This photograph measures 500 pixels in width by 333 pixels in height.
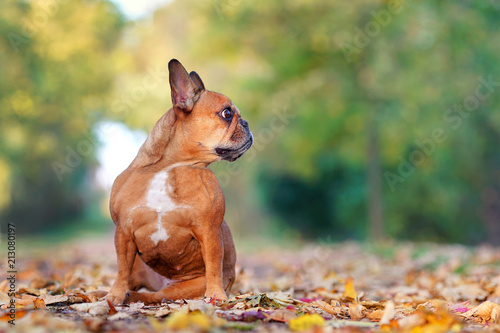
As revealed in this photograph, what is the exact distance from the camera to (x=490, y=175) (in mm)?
17328

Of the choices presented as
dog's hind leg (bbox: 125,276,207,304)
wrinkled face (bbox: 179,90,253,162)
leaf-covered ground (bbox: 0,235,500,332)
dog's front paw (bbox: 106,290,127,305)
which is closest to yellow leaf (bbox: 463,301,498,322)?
leaf-covered ground (bbox: 0,235,500,332)

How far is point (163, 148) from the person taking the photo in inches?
143

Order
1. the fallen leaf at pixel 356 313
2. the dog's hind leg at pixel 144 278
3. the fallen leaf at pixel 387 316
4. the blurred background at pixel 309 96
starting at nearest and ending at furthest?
the fallen leaf at pixel 387 316
the fallen leaf at pixel 356 313
the dog's hind leg at pixel 144 278
the blurred background at pixel 309 96

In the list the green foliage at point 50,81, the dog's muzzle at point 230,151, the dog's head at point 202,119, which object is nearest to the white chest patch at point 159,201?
the dog's head at point 202,119

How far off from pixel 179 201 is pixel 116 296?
739mm

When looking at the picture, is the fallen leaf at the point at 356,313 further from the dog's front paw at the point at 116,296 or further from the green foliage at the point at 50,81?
the green foliage at the point at 50,81

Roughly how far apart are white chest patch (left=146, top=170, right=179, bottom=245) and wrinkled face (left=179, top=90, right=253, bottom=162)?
1.18 feet

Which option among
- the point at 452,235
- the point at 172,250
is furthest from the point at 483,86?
the point at 172,250

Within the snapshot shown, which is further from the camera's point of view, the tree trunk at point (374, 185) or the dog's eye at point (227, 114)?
the tree trunk at point (374, 185)

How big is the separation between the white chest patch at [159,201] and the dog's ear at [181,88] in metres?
0.50

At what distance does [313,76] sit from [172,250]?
11384 mm

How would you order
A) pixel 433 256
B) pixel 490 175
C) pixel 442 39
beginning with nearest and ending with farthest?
pixel 433 256
pixel 442 39
pixel 490 175

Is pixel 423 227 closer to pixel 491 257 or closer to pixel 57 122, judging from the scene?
pixel 491 257

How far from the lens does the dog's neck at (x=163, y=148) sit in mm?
3604
